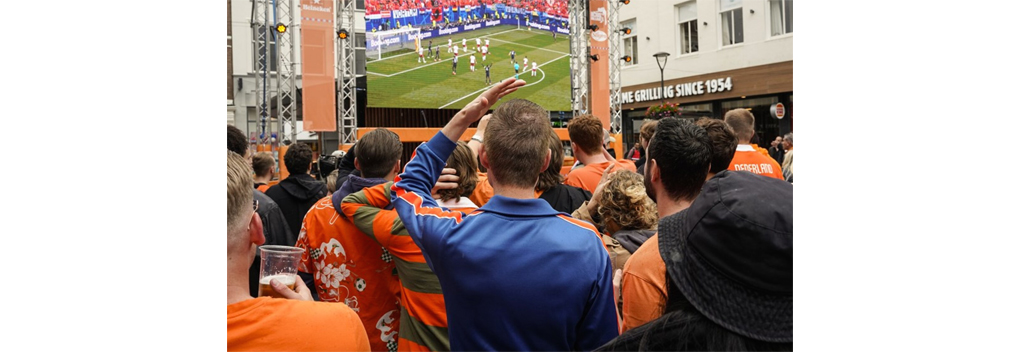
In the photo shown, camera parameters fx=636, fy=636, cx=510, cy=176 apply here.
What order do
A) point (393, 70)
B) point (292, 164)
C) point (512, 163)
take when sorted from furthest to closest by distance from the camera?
point (393, 70) < point (292, 164) < point (512, 163)

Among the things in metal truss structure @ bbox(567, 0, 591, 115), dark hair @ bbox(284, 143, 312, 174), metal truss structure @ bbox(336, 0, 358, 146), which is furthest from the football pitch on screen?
dark hair @ bbox(284, 143, 312, 174)

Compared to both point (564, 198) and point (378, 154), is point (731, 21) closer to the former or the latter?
point (564, 198)

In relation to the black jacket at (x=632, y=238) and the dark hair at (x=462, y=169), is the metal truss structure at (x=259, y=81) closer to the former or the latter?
the dark hair at (x=462, y=169)

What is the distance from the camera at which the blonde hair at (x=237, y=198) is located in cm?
117

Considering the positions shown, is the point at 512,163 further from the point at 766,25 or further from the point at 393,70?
the point at 766,25

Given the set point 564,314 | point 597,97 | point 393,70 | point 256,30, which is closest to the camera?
point 564,314

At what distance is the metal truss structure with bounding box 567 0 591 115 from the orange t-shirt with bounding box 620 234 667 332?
11.9m

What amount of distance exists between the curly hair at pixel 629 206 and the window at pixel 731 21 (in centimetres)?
1560

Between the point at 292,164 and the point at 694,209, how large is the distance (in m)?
3.19

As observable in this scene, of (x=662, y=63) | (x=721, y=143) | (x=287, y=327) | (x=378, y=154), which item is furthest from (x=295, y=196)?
(x=662, y=63)

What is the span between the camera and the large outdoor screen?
11500 millimetres

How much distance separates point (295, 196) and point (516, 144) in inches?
102

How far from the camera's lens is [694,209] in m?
1.03

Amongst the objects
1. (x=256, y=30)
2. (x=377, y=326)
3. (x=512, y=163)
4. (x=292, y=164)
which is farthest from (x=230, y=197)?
(x=256, y=30)
